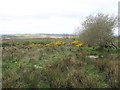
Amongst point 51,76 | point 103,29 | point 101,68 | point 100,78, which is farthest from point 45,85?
point 103,29

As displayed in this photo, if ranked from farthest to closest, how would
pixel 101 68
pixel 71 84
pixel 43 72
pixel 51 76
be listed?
pixel 101 68, pixel 43 72, pixel 51 76, pixel 71 84

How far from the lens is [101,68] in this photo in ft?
36.9

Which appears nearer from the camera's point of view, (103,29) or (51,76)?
(51,76)

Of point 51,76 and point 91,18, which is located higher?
point 91,18

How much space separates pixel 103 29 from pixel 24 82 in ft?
57.6

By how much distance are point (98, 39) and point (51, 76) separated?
17.2 meters

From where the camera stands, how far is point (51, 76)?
9.27 metres

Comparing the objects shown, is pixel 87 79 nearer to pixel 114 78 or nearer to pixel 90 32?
pixel 114 78

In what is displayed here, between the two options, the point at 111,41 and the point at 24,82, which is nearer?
the point at 24,82

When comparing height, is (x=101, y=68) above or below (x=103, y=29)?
below

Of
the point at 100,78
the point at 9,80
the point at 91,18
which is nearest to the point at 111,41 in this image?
the point at 91,18

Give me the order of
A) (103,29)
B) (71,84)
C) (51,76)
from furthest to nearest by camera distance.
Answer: (103,29), (51,76), (71,84)

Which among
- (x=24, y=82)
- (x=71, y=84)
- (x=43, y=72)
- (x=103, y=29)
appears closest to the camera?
(x=71, y=84)

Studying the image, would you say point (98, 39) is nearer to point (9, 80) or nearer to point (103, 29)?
point (103, 29)
